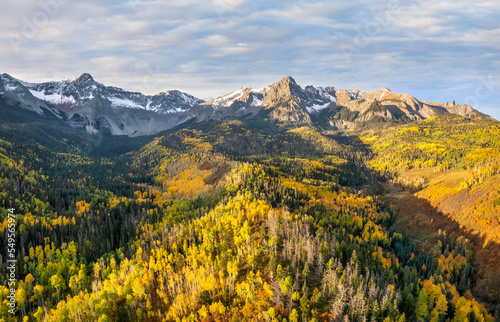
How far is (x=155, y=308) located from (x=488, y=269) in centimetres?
18114

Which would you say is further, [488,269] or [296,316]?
[488,269]

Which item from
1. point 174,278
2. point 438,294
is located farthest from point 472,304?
point 174,278

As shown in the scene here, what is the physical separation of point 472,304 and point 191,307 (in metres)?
131

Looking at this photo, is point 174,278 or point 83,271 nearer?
point 174,278

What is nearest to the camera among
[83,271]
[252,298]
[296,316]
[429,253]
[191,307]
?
[296,316]

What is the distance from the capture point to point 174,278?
15288 cm

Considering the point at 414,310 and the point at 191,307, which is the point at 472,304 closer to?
the point at 414,310

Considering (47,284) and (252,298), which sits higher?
(252,298)

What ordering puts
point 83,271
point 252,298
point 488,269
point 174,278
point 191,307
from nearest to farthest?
point 252,298 → point 191,307 → point 174,278 → point 488,269 → point 83,271

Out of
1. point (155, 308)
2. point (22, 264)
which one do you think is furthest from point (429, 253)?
point (22, 264)

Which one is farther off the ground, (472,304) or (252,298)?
(252,298)

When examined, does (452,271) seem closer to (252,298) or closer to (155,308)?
(252,298)

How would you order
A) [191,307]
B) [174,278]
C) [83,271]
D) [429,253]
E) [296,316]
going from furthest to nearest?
[429,253] < [83,271] < [174,278] < [191,307] < [296,316]

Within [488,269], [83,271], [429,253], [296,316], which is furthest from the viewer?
[429,253]
